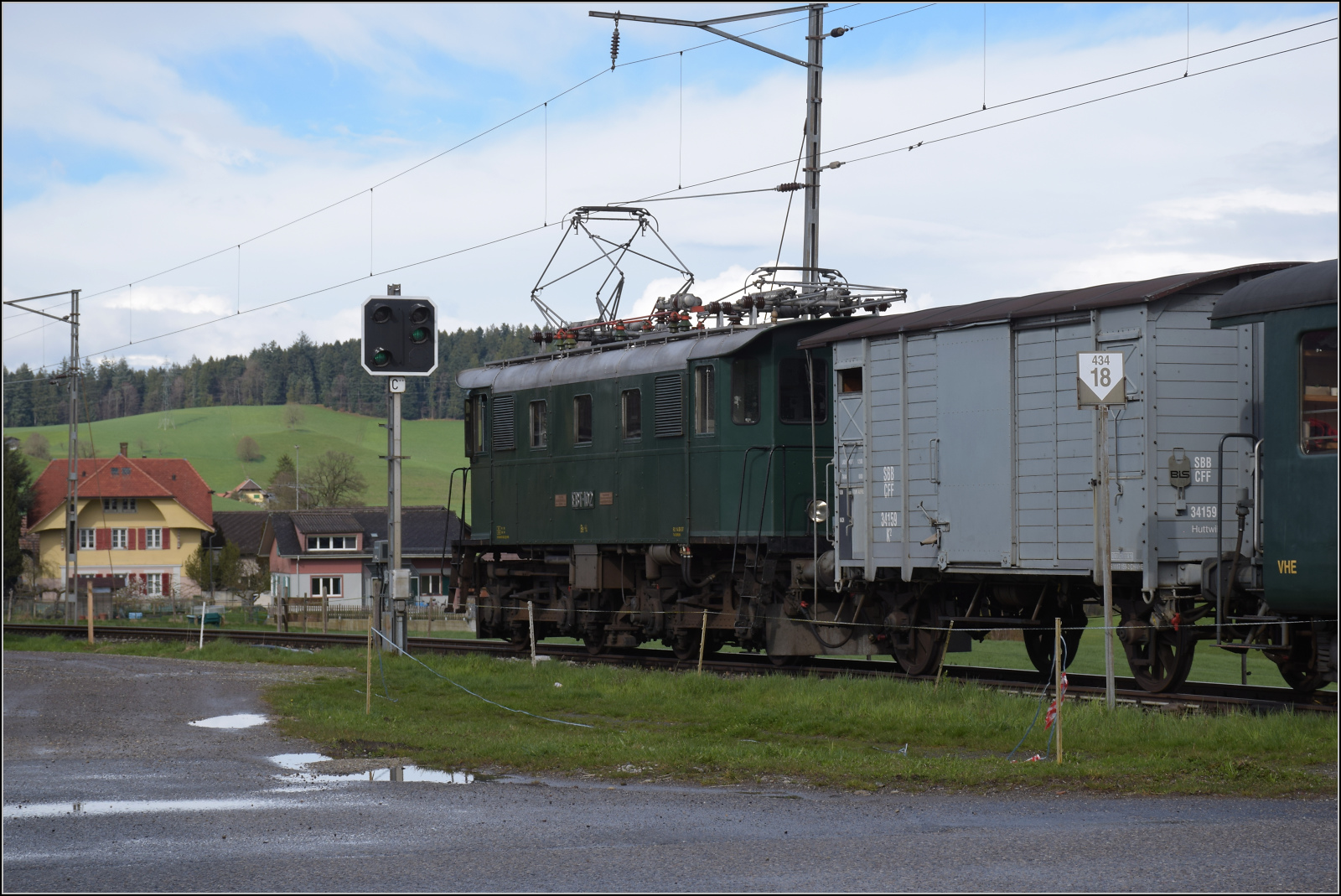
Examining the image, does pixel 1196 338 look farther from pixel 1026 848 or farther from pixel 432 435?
pixel 432 435

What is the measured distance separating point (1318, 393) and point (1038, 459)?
3501 mm

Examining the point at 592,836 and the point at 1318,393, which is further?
the point at 1318,393

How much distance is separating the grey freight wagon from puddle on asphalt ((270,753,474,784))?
248 inches

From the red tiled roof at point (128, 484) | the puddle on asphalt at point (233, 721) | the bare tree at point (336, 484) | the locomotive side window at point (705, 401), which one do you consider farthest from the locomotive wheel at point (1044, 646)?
the bare tree at point (336, 484)

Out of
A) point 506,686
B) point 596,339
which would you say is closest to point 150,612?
point 596,339

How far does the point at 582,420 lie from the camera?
2323 centimetres

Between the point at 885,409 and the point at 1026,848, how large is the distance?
10317 mm

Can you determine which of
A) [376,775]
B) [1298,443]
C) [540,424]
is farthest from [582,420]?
[1298,443]

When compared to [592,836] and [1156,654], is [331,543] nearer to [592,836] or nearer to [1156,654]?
[1156,654]

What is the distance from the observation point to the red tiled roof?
88312 millimetres

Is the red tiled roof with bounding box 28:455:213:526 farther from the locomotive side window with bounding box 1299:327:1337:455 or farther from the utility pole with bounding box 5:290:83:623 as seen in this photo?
the locomotive side window with bounding box 1299:327:1337:455

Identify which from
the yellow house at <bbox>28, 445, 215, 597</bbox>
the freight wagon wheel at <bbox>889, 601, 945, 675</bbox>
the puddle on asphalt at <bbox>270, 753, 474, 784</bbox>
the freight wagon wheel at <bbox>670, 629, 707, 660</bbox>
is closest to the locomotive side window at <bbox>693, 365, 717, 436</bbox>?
the freight wagon wheel at <bbox>670, 629, 707, 660</bbox>

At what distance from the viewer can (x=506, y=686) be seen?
18312 millimetres

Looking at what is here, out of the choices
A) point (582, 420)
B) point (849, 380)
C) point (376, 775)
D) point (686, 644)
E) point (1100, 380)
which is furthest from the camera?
point (582, 420)
